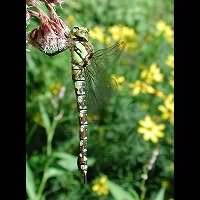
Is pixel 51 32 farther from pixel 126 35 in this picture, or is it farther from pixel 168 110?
pixel 126 35

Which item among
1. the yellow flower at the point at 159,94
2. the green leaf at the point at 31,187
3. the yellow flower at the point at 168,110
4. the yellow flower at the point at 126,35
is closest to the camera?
the green leaf at the point at 31,187

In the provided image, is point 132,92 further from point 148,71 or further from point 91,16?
point 91,16

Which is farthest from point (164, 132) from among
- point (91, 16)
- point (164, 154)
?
point (91, 16)

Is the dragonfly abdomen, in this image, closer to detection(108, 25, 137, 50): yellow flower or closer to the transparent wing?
the transparent wing

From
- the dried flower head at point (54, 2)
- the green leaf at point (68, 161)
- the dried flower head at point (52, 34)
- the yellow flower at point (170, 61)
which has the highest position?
the yellow flower at point (170, 61)

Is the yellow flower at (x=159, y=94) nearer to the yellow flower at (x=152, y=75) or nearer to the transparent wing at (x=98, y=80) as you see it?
the yellow flower at (x=152, y=75)

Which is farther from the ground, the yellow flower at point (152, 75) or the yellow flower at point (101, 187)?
the yellow flower at point (152, 75)

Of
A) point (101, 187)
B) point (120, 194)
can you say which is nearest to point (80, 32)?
point (120, 194)

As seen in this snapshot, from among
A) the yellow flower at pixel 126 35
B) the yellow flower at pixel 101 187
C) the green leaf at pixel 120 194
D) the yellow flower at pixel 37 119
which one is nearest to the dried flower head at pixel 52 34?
the green leaf at pixel 120 194
